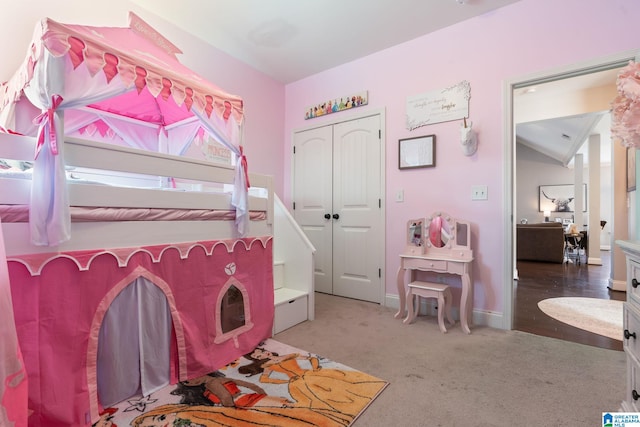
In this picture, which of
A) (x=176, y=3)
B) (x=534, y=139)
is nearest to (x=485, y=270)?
(x=176, y=3)

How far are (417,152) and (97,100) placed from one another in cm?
256

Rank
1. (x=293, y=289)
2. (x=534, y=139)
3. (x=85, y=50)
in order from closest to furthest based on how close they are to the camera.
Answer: (x=85, y=50)
(x=293, y=289)
(x=534, y=139)

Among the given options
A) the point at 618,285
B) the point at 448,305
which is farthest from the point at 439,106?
the point at 618,285

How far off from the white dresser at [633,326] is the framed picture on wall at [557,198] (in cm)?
1057

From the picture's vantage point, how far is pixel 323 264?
3742 mm

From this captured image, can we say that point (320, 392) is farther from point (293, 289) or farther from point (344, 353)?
point (293, 289)

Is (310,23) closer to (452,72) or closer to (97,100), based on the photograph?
(452,72)

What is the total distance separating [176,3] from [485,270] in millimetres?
3483

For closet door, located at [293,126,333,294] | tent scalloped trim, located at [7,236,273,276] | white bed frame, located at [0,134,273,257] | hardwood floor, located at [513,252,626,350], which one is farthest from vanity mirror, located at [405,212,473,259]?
white bed frame, located at [0,134,273,257]

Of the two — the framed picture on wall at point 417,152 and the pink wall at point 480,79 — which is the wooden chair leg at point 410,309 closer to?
the pink wall at point 480,79

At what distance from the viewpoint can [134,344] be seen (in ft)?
5.17

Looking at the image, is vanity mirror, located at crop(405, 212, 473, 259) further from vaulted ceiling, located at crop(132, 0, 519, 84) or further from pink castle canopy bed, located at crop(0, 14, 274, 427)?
vaulted ceiling, located at crop(132, 0, 519, 84)

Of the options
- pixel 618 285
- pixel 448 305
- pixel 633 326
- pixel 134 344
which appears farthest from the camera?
pixel 618 285

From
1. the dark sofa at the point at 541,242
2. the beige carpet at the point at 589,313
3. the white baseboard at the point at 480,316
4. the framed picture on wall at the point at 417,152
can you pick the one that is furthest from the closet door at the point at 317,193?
the dark sofa at the point at 541,242
